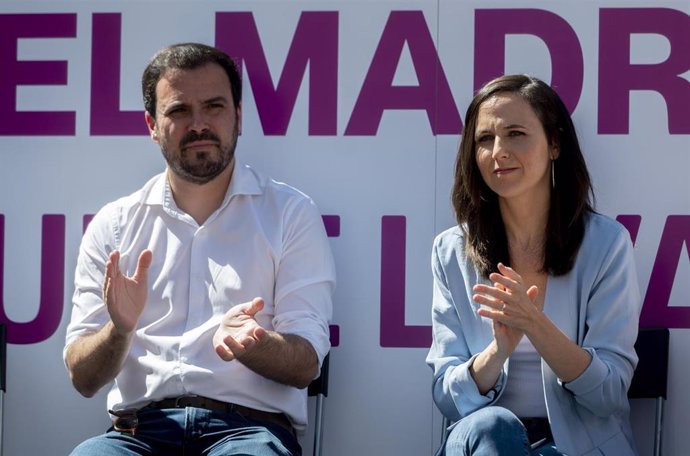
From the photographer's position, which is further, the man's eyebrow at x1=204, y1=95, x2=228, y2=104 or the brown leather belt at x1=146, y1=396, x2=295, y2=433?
the man's eyebrow at x1=204, y1=95, x2=228, y2=104

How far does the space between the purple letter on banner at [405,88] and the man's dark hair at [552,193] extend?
46cm


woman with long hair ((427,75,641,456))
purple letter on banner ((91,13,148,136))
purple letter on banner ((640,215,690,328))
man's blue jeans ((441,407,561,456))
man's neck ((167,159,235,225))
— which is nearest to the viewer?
man's blue jeans ((441,407,561,456))

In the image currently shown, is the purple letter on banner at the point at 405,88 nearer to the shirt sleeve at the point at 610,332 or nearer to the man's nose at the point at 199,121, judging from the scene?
the man's nose at the point at 199,121

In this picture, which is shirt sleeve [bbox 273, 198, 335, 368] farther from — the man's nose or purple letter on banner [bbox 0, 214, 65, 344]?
purple letter on banner [bbox 0, 214, 65, 344]

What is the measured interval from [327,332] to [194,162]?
0.72 meters

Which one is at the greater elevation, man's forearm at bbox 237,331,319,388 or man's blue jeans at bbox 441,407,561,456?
man's forearm at bbox 237,331,319,388

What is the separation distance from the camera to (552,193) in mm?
3611

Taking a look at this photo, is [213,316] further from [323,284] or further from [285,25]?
[285,25]

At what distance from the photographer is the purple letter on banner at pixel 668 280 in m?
4.00

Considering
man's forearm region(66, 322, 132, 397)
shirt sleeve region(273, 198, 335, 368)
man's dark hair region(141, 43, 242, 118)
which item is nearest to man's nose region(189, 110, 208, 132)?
man's dark hair region(141, 43, 242, 118)

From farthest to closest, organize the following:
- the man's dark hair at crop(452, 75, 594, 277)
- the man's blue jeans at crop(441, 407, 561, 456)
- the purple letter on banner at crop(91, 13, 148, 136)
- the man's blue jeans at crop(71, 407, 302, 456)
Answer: the purple letter on banner at crop(91, 13, 148, 136) → the man's dark hair at crop(452, 75, 594, 277) → the man's blue jeans at crop(71, 407, 302, 456) → the man's blue jeans at crop(441, 407, 561, 456)

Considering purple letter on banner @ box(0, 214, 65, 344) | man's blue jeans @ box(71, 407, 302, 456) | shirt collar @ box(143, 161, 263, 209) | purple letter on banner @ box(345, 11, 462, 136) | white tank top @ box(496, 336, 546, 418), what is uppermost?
purple letter on banner @ box(345, 11, 462, 136)

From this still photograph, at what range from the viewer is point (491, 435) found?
3043mm

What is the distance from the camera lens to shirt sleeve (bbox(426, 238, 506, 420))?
131 inches
